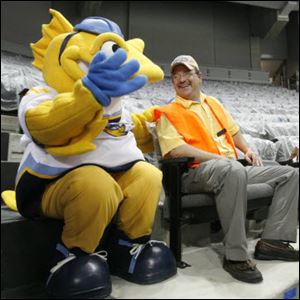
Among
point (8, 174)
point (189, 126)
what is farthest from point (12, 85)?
point (189, 126)

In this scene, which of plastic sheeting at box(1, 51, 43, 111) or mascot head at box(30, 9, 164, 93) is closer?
mascot head at box(30, 9, 164, 93)

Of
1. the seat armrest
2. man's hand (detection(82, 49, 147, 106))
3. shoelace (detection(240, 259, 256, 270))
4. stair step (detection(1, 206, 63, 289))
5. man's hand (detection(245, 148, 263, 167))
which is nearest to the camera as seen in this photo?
man's hand (detection(82, 49, 147, 106))

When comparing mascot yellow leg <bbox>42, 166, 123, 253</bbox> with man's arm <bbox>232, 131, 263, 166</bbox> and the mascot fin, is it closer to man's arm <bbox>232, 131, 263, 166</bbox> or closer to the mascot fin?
the mascot fin

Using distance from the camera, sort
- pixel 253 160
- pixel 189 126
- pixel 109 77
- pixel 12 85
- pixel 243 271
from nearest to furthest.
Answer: pixel 109 77, pixel 243 271, pixel 189 126, pixel 253 160, pixel 12 85

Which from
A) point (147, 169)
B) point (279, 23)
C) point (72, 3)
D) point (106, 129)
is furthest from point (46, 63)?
point (279, 23)

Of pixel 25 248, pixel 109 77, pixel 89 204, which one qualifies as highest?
pixel 109 77

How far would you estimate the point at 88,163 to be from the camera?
2.56 ft

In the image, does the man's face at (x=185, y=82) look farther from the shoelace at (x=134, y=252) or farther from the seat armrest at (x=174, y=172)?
the shoelace at (x=134, y=252)

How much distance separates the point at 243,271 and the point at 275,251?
0.22m

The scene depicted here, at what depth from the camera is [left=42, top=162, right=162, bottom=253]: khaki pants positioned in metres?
0.72

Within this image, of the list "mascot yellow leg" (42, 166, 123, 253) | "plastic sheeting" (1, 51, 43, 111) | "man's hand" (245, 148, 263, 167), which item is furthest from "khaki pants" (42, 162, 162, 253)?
"plastic sheeting" (1, 51, 43, 111)

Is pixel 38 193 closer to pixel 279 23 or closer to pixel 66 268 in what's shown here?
pixel 66 268

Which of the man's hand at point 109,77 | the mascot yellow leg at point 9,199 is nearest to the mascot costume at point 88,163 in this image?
the man's hand at point 109,77

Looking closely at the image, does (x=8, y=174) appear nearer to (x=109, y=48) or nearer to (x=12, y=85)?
(x=109, y=48)
